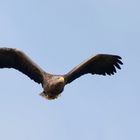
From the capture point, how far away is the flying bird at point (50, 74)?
2120 cm

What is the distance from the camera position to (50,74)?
71.2 feet

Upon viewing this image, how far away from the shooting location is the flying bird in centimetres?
2120

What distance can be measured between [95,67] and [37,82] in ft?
7.39

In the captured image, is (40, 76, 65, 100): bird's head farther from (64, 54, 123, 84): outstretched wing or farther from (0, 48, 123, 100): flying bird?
(64, 54, 123, 84): outstretched wing

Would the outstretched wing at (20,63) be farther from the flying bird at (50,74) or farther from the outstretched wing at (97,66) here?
the outstretched wing at (97,66)

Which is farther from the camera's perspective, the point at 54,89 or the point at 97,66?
the point at 97,66

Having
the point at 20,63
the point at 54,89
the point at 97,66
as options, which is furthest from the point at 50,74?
A: the point at 97,66

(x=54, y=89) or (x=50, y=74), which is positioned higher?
(x=50, y=74)

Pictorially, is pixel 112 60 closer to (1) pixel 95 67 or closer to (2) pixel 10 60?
(1) pixel 95 67

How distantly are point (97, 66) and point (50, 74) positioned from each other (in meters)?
2.21

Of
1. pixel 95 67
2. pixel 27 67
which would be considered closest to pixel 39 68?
pixel 27 67

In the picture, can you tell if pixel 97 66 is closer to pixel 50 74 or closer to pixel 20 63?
pixel 50 74

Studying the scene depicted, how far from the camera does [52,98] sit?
2111 cm

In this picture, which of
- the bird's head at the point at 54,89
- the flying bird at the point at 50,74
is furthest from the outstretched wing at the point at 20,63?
the bird's head at the point at 54,89
